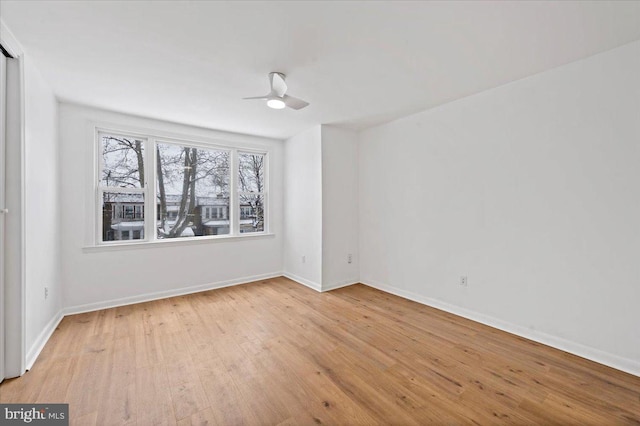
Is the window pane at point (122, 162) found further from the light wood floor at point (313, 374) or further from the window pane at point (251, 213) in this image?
the light wood floor at point (313, 374)

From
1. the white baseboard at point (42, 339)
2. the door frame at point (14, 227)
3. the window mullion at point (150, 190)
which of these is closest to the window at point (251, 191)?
the window mullion at point (150, 190)

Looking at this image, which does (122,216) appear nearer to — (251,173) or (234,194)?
(234,194)

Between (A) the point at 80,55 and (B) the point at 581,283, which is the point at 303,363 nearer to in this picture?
(B) the point at 581,283

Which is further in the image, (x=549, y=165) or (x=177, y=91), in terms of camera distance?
(x=177, y=91)

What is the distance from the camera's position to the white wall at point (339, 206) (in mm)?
4258

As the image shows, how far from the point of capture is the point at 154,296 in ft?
12.6

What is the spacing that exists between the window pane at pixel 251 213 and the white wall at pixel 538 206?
2503 millimetres

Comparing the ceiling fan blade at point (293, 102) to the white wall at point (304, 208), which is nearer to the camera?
the ceiling fan blade at point (293, 102)

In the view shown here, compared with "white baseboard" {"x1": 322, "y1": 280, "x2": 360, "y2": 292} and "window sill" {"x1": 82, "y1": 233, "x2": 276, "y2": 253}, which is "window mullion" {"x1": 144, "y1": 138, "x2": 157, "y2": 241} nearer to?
"window sill" {"x1": 82, "y1": 233, "x2": 276, "y2": 253}

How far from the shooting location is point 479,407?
176cm

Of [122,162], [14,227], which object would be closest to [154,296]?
[122,162]

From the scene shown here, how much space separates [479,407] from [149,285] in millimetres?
3953

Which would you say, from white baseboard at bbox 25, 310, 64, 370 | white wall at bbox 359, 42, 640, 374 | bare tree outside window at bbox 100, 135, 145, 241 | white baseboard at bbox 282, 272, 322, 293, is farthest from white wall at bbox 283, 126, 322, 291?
white baseboard at bbox 25, 310, 64, 370

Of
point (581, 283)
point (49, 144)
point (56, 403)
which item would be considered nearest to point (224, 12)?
point (49, 144)
